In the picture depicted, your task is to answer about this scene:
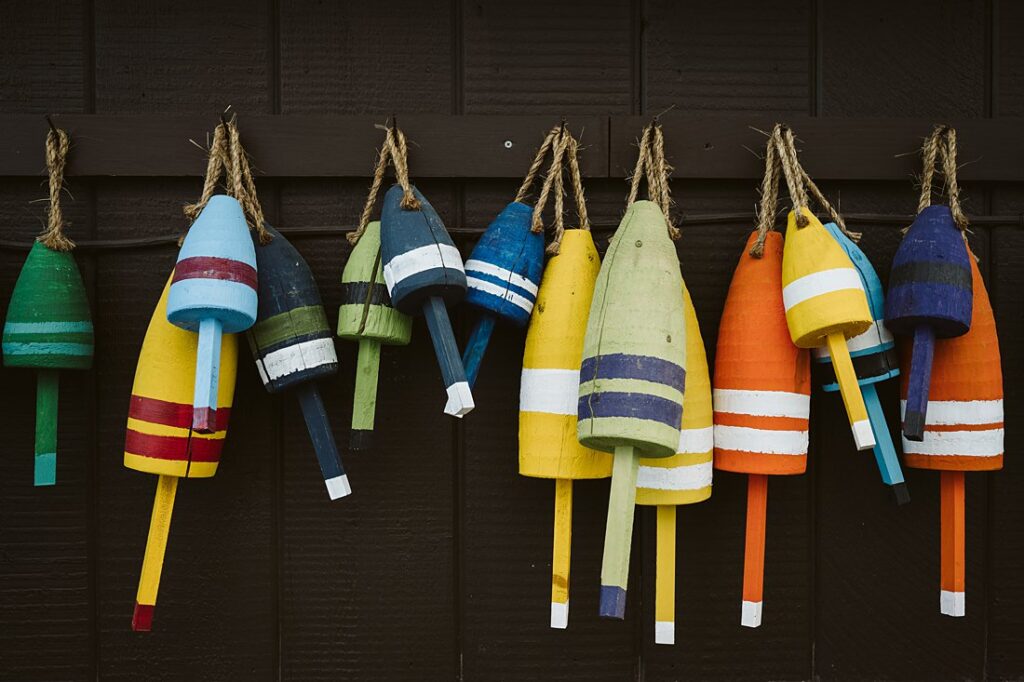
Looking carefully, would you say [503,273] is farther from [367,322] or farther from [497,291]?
[367,322]

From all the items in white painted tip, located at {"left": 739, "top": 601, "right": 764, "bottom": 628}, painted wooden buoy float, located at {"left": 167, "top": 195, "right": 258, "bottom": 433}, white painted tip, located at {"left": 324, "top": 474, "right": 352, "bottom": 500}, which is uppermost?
painted wooden buoy float, located at {"left": 167, "top": 195, "right": 258, "bottom": 433}

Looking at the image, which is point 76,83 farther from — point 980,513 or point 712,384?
point 980,513

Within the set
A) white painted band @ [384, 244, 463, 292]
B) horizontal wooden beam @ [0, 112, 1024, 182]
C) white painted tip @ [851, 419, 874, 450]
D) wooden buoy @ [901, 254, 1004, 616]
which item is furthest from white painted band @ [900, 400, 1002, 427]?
white painted band @ [384, 244, 463, 292]

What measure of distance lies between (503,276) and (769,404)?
1.17 ft

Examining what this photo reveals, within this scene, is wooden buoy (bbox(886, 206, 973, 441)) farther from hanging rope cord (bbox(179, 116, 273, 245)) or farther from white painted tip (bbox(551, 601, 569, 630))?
hanging rope cord (bbox(179, 116, 273, 245))

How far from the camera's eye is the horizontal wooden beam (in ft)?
3.76

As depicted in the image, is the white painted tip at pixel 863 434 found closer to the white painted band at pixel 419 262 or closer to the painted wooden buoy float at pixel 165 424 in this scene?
the white painted band at pixel 419 262

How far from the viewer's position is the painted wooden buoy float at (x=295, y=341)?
1.01 metres

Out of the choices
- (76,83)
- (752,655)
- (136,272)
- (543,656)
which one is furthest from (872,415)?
(76,83)

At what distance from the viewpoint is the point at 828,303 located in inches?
38.4

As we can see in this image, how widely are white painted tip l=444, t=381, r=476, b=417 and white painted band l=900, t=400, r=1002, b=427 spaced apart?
1.76ft

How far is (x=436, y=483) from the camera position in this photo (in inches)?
47.0

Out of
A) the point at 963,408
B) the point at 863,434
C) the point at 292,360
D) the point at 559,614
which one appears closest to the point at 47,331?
the point at 292,360

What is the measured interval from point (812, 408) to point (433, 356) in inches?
21.3
